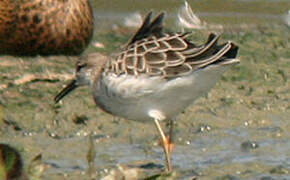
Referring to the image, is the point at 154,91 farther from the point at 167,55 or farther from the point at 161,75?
the point at 167,55

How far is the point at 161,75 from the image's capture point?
509 centimetres

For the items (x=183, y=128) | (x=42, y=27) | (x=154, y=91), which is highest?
(x=42, y=27)

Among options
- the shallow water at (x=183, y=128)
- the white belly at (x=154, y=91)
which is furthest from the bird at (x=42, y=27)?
the white belly at (x=154, y=91)

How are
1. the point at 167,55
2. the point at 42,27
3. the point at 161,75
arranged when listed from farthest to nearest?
the point at 42,27, the point at 167,55, the point at 161,75

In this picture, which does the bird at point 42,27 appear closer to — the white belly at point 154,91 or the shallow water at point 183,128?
the shallow water at point 183,128

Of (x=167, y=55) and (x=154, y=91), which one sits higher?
(x=167, y=55)

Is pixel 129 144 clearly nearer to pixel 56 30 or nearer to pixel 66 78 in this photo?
pixel 66 78

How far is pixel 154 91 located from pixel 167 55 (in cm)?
25

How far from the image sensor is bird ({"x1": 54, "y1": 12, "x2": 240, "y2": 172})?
5023 millimetres

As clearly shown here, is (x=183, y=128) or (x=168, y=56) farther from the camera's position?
(x=183, y=128)

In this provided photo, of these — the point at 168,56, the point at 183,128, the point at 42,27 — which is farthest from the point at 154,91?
the point at 42,27

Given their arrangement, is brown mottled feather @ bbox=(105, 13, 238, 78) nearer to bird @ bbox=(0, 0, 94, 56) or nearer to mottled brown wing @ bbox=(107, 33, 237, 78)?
mottled brown wing @ bbox=(107, 33, 237, 78)

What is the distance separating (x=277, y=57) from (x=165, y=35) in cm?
326

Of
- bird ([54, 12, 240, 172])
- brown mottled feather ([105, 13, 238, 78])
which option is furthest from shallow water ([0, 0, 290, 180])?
brown mottled feather ([105, 13, 238, 78])
